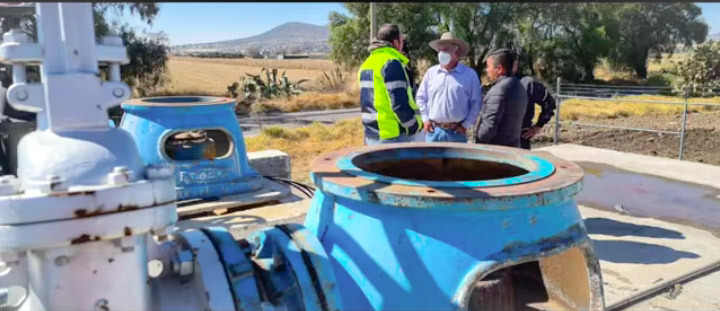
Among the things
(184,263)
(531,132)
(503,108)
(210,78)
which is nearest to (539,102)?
(531,132)

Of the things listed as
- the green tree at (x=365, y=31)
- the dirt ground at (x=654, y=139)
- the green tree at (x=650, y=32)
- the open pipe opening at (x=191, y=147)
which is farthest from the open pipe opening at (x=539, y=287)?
the green tree at (x=650, y=32)

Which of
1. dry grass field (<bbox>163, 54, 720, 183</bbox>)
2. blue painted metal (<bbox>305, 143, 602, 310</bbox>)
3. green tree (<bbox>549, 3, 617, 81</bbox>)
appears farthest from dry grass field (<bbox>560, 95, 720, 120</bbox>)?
blue painted metal (<bbox>305, 143, 602, 310</bbox>)

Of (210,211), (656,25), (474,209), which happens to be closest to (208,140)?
(210,211)

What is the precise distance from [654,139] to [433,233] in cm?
1034

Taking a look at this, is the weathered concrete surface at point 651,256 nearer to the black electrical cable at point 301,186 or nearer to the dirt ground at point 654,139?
the black electrical cable at point 301,186

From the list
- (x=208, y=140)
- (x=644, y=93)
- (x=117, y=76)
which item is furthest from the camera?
(x=644, y=93)

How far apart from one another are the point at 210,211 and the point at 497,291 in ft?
10.4

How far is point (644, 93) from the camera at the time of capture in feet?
75.4

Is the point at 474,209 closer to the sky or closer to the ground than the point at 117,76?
closer to the ground

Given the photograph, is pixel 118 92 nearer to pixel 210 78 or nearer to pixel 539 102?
pixel 539 102

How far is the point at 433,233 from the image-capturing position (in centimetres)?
183

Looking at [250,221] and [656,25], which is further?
[656,25]

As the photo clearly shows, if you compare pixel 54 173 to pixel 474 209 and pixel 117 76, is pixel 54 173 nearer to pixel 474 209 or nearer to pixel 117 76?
pixel 117 76

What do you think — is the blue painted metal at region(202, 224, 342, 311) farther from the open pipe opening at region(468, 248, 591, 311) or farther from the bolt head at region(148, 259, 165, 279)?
the open pipe opening at region(468, 248, 591, 311)
